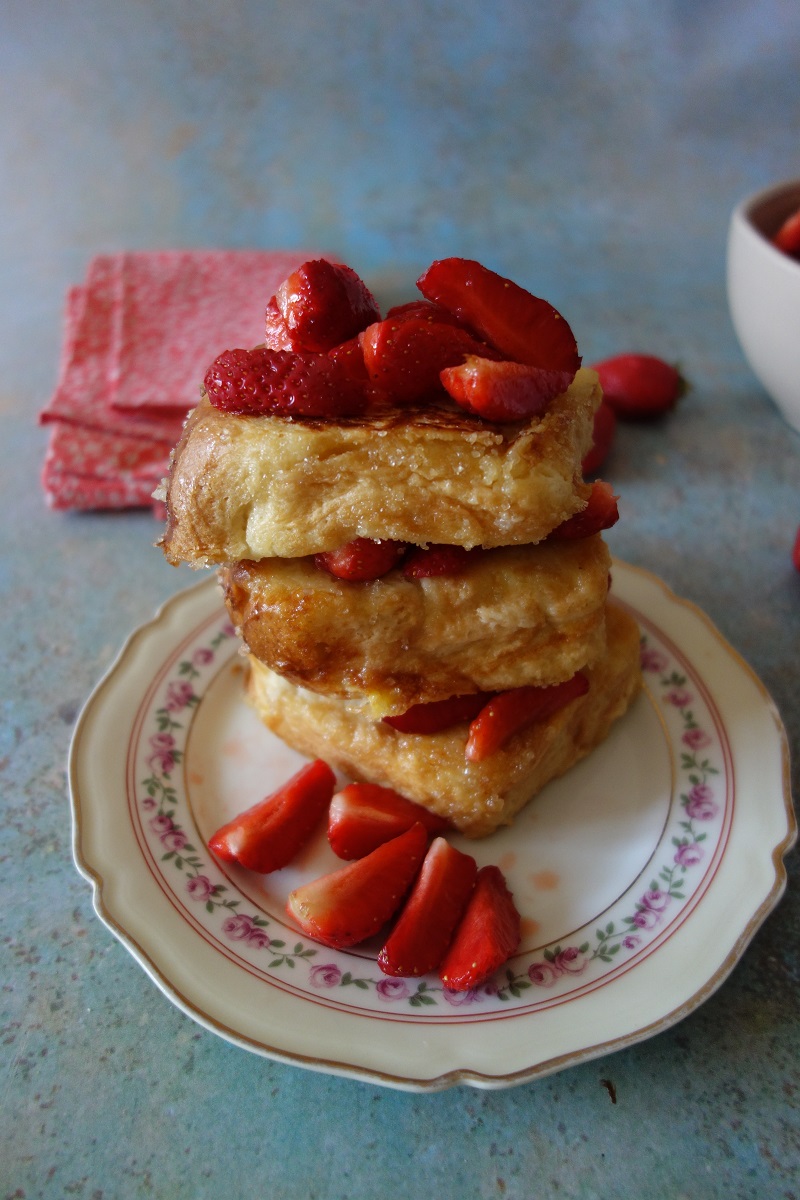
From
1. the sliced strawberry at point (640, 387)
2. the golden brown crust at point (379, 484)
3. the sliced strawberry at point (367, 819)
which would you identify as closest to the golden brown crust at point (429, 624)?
the golden brown crust at point (379, 484)

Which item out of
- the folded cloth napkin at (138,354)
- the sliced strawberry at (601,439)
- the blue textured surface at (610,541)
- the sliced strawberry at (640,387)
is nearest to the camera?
the blue textured surface at (610,541)

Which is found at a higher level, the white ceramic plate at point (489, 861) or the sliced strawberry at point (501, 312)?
the sliced strawberry at point (501, 312)

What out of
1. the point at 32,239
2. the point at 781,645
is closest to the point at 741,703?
the point at 781,645

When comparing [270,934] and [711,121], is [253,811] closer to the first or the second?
[270,934]

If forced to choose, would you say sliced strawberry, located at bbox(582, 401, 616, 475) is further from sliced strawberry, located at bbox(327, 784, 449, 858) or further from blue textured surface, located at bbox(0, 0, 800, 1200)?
sliced strawberry, located at bbox(327, 784, 449, 858)

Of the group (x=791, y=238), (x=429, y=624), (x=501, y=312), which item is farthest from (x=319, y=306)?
(x=791, y=238)

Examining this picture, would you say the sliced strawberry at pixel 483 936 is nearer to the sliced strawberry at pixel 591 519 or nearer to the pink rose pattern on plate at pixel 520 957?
the pink rose pattern on plate at pixel 520 957

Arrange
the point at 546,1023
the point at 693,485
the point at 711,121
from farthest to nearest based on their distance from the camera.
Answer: the point at 711,121, the point at 693,485, the point at 546,1023
